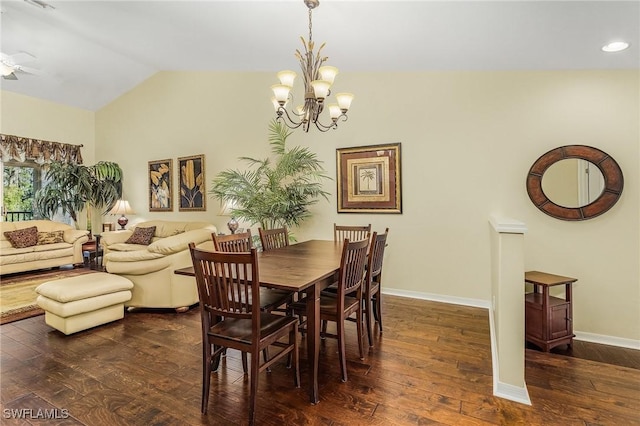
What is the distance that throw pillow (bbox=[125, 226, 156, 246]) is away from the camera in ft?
18.4

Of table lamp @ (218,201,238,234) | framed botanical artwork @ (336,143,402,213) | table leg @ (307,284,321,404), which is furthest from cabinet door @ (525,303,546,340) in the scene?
table lamp @ (218,201,238,234)

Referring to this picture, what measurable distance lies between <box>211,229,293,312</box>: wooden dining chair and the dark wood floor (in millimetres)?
480

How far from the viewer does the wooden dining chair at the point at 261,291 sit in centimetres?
230

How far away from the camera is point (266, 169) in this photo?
15.4ft

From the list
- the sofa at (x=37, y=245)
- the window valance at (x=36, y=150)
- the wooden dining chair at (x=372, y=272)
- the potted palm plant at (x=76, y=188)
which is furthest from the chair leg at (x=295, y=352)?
the window valance at (x=36, y=150)

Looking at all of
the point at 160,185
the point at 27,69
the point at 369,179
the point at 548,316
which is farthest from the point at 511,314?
the point at 160,185

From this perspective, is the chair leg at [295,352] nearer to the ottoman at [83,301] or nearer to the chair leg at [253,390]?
the chair leg at [253,390]

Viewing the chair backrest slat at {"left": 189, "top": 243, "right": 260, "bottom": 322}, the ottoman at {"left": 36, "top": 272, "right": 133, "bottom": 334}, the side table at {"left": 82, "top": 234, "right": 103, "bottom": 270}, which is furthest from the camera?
the side table at {"left": 82, "top": 234, "right": 103, "bottom": 270}

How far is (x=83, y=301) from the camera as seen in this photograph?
2906 mm

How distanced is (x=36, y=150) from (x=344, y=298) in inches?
276

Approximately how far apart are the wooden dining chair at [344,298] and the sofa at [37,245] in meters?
5.42

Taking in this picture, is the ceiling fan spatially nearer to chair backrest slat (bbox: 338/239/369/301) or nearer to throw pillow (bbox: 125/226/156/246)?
throw pillow (bbox: 125/226/156/246)

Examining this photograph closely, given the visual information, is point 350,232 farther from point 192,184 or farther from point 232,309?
point 192,184

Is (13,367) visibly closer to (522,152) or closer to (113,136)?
(522,152)
